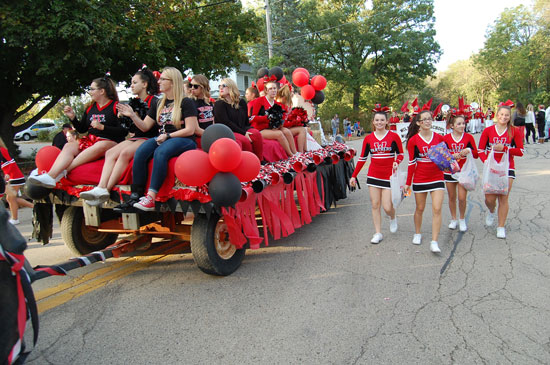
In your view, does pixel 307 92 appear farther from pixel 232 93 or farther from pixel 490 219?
pixel 490 219

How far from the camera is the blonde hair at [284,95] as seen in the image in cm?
642

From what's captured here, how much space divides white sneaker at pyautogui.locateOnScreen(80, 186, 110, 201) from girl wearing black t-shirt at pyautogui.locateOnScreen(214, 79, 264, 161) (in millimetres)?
1811

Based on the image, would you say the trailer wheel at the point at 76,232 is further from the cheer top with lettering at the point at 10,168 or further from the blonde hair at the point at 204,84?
the cheer top with lettering at the point at 10,168

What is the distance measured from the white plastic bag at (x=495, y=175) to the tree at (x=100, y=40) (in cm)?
901

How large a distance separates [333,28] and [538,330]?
1551 inches

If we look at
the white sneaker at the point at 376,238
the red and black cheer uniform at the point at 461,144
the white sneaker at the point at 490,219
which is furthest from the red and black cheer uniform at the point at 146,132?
the white sneaker at the point at 490,219

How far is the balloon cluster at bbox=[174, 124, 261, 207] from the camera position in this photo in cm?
355

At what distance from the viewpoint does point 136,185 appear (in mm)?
3912

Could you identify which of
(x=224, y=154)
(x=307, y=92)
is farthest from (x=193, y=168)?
(x=307, y=92)

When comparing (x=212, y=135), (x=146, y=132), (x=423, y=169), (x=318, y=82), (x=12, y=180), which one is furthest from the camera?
(x=318, y=82)

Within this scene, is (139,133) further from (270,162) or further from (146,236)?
(270,162)

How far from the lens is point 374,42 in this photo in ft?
133

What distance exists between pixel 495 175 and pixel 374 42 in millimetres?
38600

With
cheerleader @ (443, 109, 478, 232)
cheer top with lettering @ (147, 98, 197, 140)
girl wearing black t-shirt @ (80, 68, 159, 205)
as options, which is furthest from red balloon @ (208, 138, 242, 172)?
cheerleader @ (443, 109, 478, 232)
